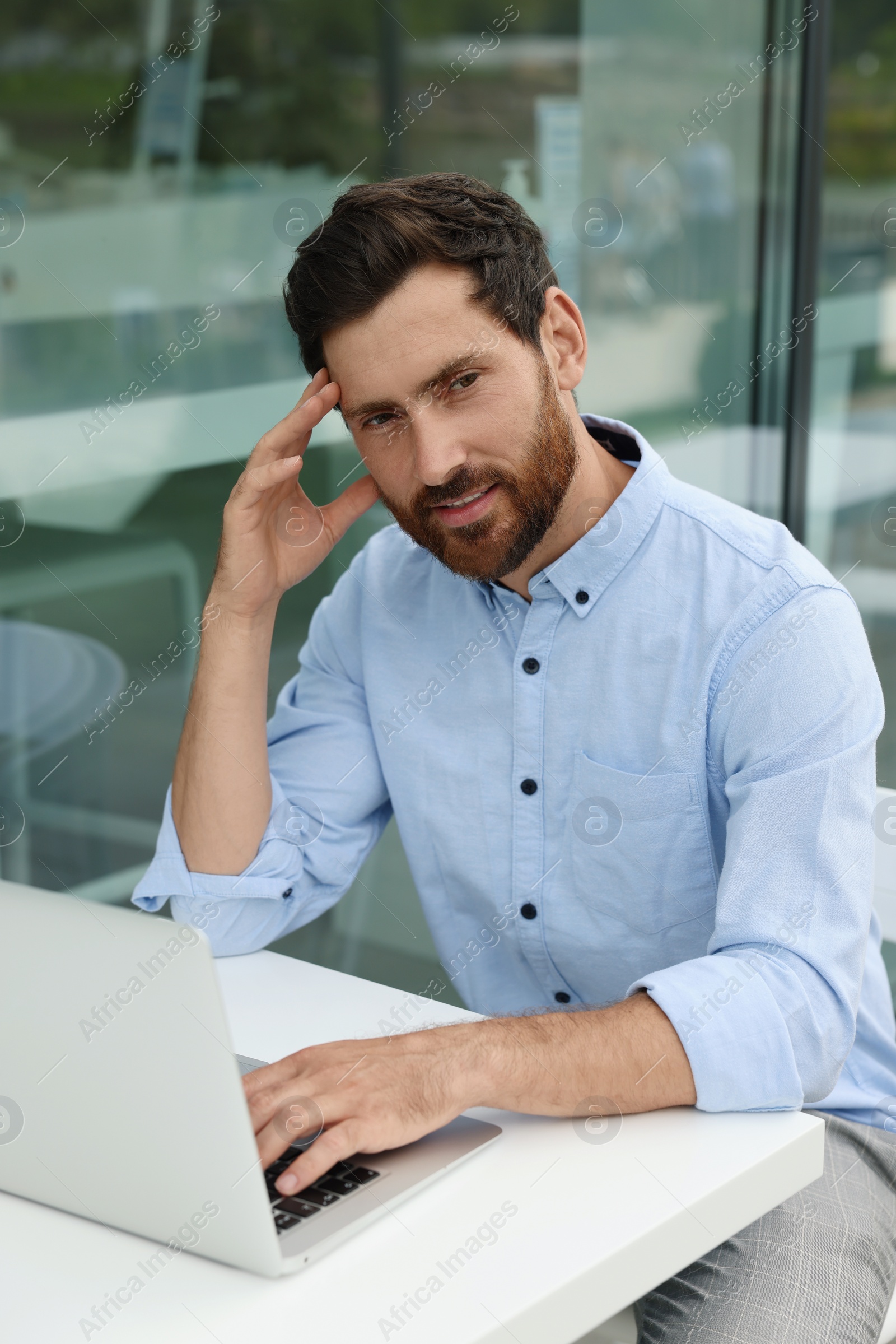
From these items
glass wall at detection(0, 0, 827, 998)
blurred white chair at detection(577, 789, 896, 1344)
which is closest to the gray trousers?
blurred white chair at detection(577, 789, 896, 1344)

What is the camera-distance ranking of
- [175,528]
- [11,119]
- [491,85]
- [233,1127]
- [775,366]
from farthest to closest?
[775,366]
[491,85]
[175,528]
[11,119]
[233,1127]

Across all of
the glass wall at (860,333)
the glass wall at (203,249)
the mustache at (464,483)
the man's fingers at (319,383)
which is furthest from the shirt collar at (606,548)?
the glass wall at (860,333)

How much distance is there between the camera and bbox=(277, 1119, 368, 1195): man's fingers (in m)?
0.98

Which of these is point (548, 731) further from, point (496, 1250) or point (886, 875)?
point (496, 1250)

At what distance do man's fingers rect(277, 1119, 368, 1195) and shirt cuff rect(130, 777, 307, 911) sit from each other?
550mm

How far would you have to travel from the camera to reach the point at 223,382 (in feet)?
8.61

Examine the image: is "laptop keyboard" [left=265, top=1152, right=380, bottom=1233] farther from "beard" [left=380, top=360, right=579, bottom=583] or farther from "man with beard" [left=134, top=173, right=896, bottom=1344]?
"beard" [left=380, top=360, right=579, bottom=583]

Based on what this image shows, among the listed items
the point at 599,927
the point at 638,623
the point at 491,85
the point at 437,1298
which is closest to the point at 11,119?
the point at 491,85

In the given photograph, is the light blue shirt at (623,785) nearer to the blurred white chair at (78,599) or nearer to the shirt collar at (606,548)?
the shirt collar at (606,548)

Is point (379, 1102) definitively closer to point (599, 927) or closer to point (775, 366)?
point (599, 927)

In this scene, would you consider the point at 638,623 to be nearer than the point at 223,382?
Yes

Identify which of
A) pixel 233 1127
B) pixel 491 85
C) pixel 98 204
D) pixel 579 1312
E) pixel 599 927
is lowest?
pixel 599 927

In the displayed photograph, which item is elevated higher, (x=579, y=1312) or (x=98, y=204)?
(x=98, y=204)

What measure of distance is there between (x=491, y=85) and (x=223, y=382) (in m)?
0.83
